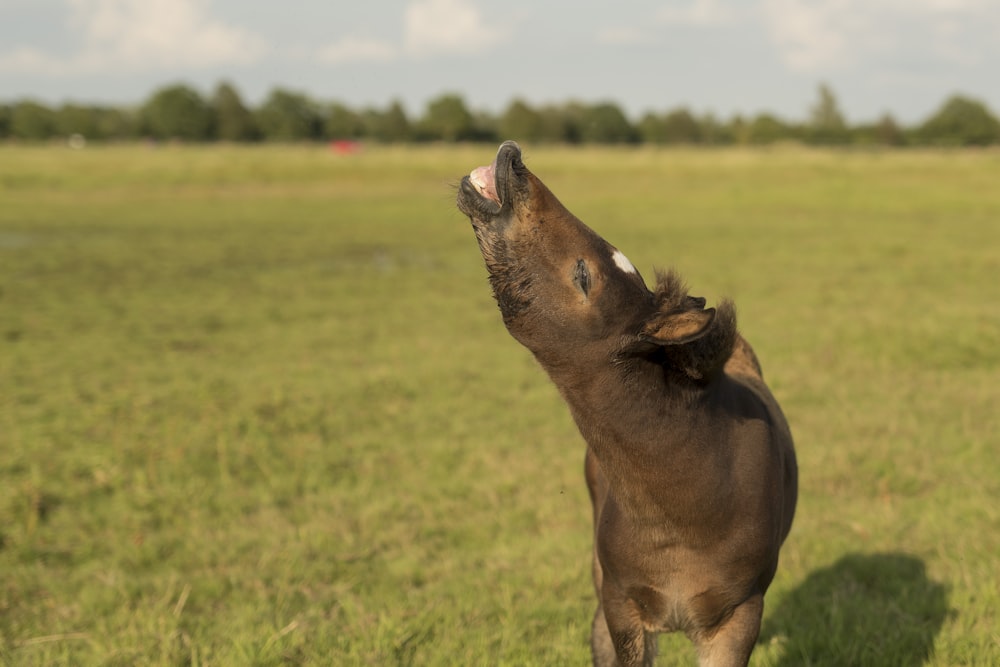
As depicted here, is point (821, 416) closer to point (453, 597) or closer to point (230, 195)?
point (453, 597)

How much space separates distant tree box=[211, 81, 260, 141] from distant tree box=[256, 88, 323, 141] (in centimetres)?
117

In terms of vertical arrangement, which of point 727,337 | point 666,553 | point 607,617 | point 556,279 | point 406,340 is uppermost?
point 556,279

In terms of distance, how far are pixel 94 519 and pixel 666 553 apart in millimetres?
4748

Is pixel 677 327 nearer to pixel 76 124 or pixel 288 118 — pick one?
pixel 288 118

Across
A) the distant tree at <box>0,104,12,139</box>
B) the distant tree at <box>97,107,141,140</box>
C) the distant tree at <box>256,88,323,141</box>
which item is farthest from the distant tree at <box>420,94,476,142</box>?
the distant tree at <box>0,104,12,139</box>

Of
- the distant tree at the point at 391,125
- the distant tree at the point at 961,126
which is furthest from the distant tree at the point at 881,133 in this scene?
the distant tree at the point at 391,125

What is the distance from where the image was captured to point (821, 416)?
28.9 ft

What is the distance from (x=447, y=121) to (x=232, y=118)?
24.2 meters

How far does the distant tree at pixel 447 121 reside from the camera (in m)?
107

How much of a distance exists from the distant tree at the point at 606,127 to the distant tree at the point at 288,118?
31320mm

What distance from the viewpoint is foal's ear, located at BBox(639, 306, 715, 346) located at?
8.86 feet

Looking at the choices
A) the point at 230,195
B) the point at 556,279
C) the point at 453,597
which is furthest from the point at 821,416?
the point at 230,195

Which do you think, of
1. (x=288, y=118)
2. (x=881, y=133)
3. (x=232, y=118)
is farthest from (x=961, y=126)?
(x=232, y=118)

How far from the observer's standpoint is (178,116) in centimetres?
10825
